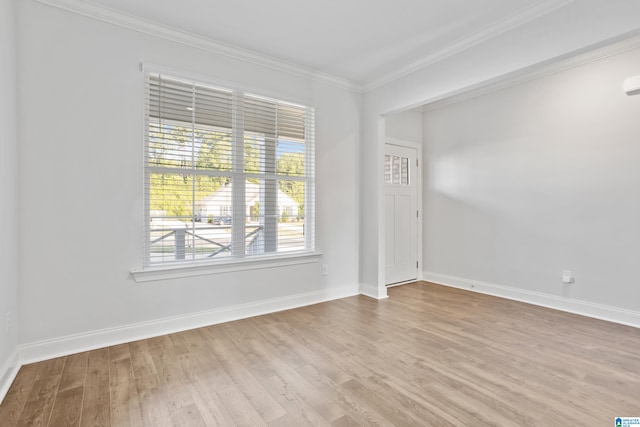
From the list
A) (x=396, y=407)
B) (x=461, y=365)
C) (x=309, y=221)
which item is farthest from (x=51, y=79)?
(x=461, y=365)

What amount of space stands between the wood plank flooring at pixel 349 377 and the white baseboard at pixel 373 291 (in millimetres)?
838

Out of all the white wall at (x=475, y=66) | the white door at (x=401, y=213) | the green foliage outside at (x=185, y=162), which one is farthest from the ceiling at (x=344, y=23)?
the white door at (x=401, y=213)

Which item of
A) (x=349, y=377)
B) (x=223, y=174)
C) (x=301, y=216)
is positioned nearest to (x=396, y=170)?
(x=301, y=216)

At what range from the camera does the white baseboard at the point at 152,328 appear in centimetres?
252

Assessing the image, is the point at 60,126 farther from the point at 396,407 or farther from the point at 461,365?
the point at 461,365

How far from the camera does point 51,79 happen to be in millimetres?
2551

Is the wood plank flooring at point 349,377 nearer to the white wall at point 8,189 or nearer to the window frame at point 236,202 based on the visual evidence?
the white wall at point 8,189

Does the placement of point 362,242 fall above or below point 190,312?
above

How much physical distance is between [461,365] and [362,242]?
7.35ft

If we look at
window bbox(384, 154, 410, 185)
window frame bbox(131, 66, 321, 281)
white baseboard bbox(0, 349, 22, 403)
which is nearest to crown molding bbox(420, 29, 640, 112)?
window bbox(384, 154, 410, 185)

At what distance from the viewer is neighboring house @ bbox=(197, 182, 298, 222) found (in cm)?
328

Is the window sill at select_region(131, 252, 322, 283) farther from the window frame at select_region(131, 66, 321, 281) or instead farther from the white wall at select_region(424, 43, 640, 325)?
the white wall at select_region(424, 43, 640, 325)

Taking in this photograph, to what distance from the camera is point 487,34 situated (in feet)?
9.70

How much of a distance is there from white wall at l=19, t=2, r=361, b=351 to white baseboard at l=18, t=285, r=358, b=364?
52 mm
